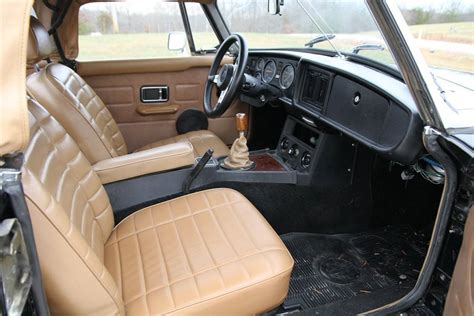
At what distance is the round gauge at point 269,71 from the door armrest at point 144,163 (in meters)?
0.82

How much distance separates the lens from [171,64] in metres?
2.60

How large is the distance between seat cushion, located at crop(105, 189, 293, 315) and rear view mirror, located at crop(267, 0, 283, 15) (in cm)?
134

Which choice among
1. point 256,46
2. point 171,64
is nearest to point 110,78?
point 171,64

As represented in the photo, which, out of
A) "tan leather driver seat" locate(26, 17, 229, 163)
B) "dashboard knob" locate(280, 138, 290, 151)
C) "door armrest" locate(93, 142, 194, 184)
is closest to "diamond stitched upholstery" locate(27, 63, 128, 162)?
"tan leather driver seat" locate(26, 17, 229, 163)

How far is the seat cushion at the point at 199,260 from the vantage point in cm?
104

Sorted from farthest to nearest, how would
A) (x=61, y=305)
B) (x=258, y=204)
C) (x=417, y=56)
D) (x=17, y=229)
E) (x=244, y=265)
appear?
(x=258, y=204)
(x=244, y=265)
(x=417, y=56)
(x=61, y=305)
(x=17, y=229)

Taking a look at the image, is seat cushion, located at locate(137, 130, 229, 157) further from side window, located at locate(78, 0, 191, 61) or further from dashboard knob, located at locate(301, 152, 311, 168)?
side window, located at locate(78, 0, 191, 61)

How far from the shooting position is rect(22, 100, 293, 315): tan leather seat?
81 centimetres

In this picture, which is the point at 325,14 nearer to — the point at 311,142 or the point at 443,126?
the point at 311,142

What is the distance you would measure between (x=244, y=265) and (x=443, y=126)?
67cm

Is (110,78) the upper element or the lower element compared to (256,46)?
lower

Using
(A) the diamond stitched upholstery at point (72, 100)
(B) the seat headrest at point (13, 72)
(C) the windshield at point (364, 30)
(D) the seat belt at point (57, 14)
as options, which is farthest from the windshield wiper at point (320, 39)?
(B) the seat headrest at point (13, 72)

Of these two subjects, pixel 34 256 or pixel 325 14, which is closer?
pixel 34 256

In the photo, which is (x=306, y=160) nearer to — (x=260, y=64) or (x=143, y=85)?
(x=260, y=64)
